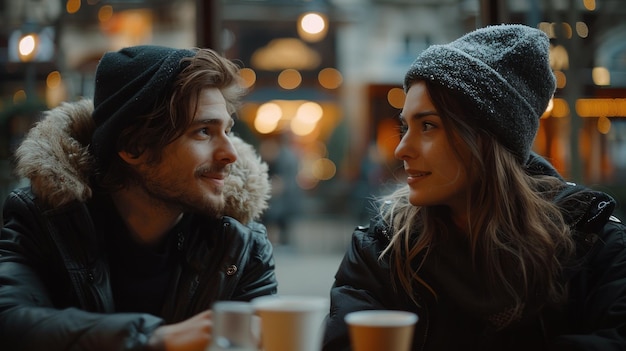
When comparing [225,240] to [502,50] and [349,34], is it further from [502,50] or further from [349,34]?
[349,34]

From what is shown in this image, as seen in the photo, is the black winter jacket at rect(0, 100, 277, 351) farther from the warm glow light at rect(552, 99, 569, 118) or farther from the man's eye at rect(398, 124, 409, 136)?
the warm glow light at rect(552, 99, 569, 118)

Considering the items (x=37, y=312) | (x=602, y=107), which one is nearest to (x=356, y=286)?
(x=37, y=312)

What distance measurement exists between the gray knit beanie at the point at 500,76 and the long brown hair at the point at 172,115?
48 centimetres

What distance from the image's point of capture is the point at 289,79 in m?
12.6

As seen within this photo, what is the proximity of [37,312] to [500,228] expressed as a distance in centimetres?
103

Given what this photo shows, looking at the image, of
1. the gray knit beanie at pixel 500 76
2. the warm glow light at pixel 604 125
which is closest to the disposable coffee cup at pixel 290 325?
the gray knit beanie at pixel 500 76

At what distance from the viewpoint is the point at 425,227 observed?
1.81m

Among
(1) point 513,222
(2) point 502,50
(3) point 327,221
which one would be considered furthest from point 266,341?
(3) point 327,221

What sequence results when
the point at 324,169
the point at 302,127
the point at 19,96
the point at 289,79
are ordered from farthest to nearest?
the point at 302,127, the point at 289,79, the point at 324,169, the point at 19,96

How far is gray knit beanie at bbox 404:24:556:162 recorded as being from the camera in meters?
1.69

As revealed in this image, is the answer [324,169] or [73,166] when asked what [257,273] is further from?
[324,169]

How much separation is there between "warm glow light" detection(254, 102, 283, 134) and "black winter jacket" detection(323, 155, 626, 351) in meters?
11.0

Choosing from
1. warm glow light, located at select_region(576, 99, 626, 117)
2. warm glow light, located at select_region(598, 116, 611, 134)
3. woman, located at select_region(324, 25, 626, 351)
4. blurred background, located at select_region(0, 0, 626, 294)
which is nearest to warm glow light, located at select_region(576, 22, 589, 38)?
blurred background, located at select_region(0, 0, 626, 294)

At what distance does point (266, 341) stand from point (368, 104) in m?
11.1
